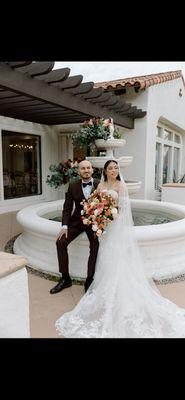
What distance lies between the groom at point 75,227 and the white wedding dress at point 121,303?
110 mm

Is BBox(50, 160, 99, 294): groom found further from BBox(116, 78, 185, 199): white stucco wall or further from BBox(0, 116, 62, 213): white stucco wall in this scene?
BBox(116, 78, 185, 199): white stucco wall

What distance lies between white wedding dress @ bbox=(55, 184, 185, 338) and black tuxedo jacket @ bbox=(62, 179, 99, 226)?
0.46 meters

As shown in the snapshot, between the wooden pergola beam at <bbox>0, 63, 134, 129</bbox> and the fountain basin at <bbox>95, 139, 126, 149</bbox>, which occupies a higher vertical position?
the wooden pergola beam at <bbox>0, 63, 134, 129</bbox>

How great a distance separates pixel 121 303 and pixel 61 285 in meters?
0.92

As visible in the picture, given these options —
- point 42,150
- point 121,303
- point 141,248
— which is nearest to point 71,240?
point 141,248

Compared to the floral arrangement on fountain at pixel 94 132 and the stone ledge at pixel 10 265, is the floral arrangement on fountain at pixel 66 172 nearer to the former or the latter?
the floral arrangement on fountain at pixel 94 132

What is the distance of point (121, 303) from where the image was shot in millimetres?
2635

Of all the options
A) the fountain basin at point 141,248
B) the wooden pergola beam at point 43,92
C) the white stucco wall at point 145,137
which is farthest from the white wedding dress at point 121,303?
the white stucco wall at point 145,137

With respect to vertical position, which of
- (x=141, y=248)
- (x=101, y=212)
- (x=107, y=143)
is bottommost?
(x=141, y=248)

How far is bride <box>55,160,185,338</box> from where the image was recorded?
7.85 ft

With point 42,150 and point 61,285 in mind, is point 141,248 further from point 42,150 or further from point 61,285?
point 42,150

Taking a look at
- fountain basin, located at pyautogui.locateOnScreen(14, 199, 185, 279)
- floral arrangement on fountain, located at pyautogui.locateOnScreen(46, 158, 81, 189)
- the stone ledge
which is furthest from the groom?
floral arrangement on fountain, located at pyautogui.locateOnScreen(46, 158, 81, 189)

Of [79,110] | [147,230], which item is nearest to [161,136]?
[79,110]

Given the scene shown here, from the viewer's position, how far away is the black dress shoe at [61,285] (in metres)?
3.21
